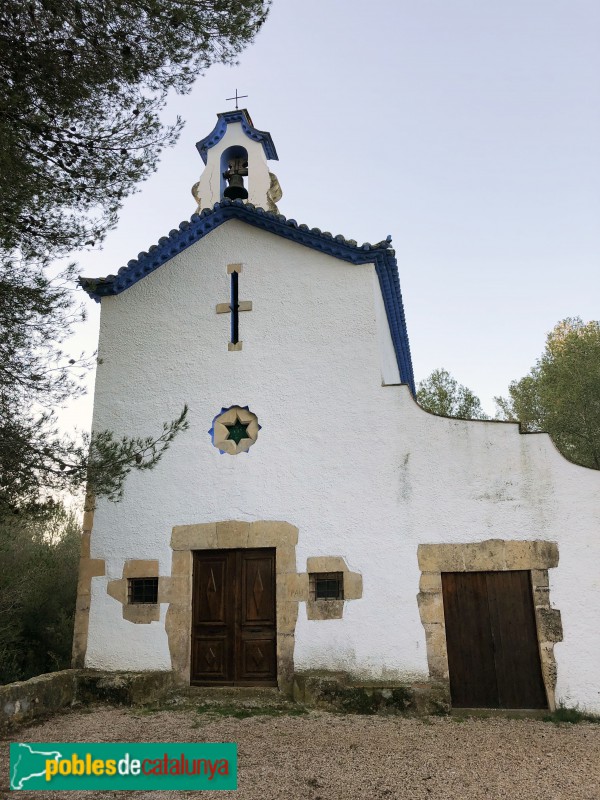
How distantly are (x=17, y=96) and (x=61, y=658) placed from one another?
24.0 feet

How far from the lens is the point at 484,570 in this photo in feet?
21.9

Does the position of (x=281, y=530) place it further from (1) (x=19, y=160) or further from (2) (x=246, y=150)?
(2) (x=246, y=150)

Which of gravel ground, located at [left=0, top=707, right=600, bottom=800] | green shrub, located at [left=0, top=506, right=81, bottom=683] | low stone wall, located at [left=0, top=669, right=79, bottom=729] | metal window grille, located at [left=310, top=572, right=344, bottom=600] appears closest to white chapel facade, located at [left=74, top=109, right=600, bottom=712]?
metal window grille, located at [left=310, top=572, right=344, bottom=600]

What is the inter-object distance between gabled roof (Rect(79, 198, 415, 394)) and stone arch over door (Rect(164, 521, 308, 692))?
3.57m

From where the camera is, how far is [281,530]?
720cm

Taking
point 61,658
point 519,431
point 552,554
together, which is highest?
point 519,431

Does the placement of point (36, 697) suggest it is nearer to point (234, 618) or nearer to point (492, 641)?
point (234, 618)

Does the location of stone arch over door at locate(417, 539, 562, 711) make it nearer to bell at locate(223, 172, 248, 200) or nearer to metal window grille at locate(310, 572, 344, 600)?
metal window grille at locate(310, 572, 344, 600)

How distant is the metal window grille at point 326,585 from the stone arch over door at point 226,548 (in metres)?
0.12

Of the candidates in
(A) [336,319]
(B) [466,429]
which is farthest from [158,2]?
(B) [466,429]

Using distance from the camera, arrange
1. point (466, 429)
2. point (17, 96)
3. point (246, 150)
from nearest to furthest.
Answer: point (17, 96)
point (466, 429)
point (246, 150)

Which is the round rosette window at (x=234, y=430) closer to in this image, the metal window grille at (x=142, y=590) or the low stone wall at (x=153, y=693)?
the metal window grille at (x=142, y=590)

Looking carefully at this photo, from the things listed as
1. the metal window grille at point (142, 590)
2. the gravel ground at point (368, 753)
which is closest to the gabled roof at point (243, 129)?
the metal window grille at point (142, 590)

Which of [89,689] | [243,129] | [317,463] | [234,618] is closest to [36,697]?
[89,689]
